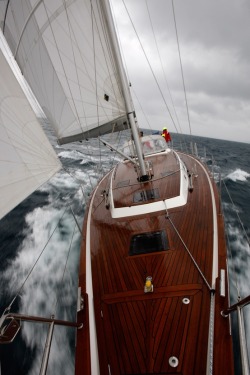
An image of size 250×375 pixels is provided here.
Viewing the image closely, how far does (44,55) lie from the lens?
491 cm

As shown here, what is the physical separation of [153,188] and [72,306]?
10.6 ft

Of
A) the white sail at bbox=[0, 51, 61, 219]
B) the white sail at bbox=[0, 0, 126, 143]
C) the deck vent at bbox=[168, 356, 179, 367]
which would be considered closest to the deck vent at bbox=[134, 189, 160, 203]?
the white sail at bbox=[0, 0, 126, 143]

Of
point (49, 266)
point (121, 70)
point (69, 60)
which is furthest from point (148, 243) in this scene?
point (69, 60)

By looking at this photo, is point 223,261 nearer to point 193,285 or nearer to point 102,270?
point 193,285

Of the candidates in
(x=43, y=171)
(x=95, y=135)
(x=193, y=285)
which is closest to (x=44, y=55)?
(x=95, y=135)

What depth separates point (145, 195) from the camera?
493 centimetres

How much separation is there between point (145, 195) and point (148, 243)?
156 centimetres

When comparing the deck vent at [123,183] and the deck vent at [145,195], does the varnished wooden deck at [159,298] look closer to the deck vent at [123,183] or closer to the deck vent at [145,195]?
the deck vent at [145,195]

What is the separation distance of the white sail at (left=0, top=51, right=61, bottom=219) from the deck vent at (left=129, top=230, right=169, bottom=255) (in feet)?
6.28

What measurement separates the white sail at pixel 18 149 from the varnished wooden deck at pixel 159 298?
158cm

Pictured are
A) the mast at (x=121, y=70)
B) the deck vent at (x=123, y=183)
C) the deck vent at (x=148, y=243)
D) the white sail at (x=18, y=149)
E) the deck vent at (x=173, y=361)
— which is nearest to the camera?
the deck vent at (x=173, y=361)

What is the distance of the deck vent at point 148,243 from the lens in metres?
3.45

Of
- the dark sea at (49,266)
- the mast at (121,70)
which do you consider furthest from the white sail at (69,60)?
the dark sea at (49,266)

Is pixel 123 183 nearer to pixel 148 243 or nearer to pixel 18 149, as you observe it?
pixel 148 243
